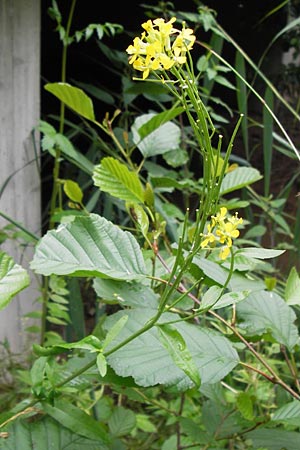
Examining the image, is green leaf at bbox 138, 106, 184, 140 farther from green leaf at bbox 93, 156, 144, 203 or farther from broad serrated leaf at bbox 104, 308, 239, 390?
broad serrated leaf at bbox 104, 308, 239, 390

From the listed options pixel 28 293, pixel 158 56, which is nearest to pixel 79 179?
pixel 28 293

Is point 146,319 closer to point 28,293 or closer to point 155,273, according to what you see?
point 155,273

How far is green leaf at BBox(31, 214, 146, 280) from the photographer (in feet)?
2.22

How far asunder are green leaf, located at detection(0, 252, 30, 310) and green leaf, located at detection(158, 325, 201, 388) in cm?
15

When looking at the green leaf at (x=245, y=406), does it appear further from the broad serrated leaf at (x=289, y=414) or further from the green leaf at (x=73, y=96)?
Answer: the green leaf at (x=73, y=96)

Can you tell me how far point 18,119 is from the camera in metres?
1.62

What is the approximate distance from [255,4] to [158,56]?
2745mm

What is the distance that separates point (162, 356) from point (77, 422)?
0.49 ft

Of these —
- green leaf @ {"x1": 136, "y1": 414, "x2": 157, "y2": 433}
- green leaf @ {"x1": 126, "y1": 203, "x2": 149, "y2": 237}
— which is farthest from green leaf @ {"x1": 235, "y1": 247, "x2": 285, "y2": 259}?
green leaf @ {"x1": 136, "y1": 414, "x2": 157, "y2": 433}

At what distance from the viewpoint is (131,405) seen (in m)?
1.66

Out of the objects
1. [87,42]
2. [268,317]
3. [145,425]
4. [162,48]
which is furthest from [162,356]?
[87,42]

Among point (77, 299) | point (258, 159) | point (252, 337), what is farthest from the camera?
point (258, 159)

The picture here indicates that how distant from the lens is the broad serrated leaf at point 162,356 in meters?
0.69

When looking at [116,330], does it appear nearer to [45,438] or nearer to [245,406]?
[45,438]
